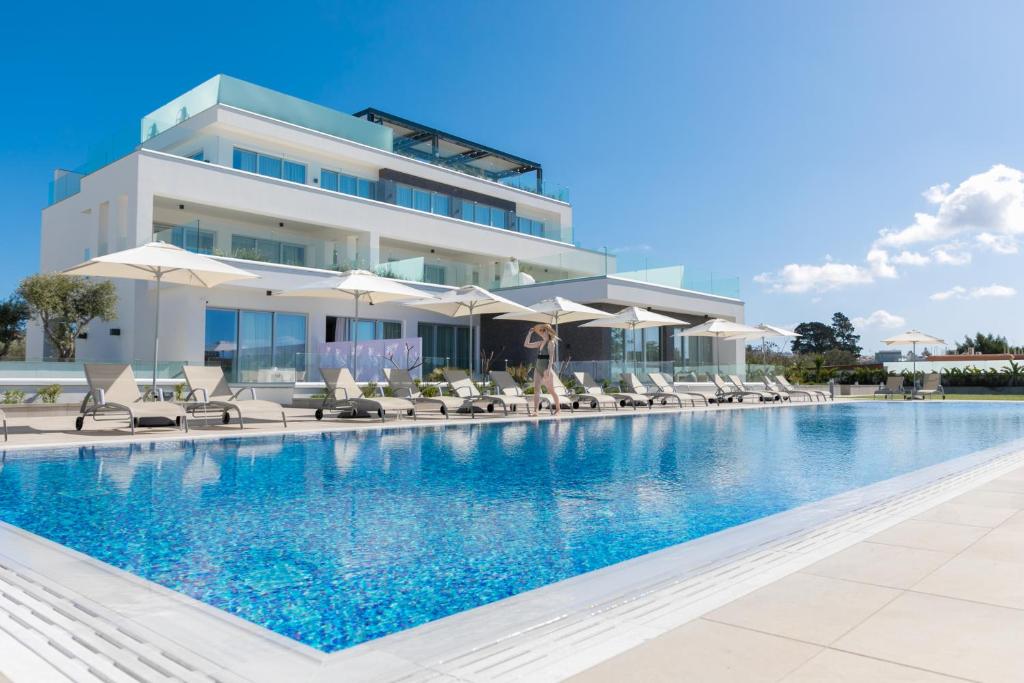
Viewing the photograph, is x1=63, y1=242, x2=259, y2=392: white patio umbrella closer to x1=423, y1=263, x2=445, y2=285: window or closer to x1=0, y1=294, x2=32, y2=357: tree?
A: x1=423, y1=263, x2=445, y2=285: window

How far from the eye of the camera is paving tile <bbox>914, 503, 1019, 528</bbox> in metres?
4.24

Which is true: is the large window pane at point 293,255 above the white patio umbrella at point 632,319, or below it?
above

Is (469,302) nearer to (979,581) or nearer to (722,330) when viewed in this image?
(722,330)

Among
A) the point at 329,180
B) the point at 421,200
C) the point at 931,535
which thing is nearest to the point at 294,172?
the point at 329,180

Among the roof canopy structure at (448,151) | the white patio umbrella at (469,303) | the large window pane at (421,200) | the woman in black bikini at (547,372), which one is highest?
the roof canopy structure at (448,151)

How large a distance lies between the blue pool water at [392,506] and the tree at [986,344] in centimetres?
3935

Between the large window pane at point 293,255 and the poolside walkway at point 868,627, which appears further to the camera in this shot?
the large window pane at point 293,255

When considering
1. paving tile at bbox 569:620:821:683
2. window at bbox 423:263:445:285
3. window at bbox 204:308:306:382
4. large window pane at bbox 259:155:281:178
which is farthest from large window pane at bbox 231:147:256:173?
paving tile at bbox 569:620:821:683

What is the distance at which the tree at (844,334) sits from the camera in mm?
75188

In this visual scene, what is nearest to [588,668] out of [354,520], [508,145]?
[354,520]

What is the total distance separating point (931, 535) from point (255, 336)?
20390 mm

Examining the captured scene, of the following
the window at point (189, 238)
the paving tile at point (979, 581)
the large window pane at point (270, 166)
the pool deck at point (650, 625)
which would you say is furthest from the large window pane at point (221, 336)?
the paving tile at point (979, 581)

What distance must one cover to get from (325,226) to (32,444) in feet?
57.2

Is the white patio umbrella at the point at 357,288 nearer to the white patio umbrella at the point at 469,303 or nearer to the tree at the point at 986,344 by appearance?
the white patio umbrella at the point at 469,303
